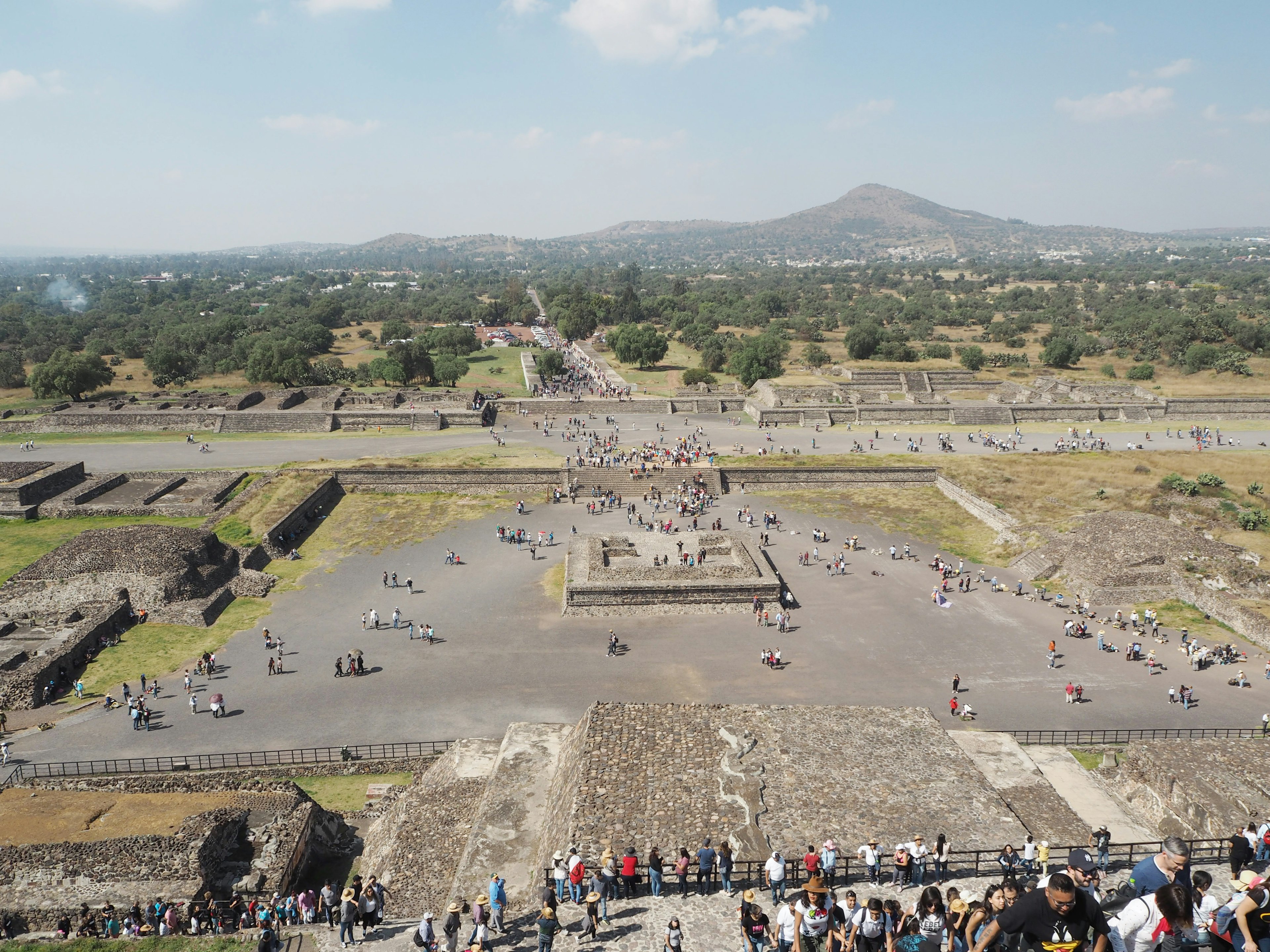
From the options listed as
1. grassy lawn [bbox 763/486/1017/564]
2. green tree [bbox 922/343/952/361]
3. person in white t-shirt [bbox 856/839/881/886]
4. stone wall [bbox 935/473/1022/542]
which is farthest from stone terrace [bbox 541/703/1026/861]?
green tree [bbox 922/343/952/361]

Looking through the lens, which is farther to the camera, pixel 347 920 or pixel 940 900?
pixel 347 920

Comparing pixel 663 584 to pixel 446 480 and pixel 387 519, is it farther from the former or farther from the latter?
pixel 446 480

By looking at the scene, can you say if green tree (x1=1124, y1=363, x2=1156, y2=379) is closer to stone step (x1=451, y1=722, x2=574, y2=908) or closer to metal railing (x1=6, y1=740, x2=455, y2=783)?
stone step (x1=451, y1=722, x2=574, y2=908)

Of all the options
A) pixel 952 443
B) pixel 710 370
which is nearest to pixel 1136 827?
pixel 952 443

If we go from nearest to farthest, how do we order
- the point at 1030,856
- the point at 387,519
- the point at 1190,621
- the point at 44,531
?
the point at 1030,856
the point at 1190,621
the point at 44,531
the point at 387,519

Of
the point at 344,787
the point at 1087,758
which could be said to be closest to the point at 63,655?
the point at 344,787
